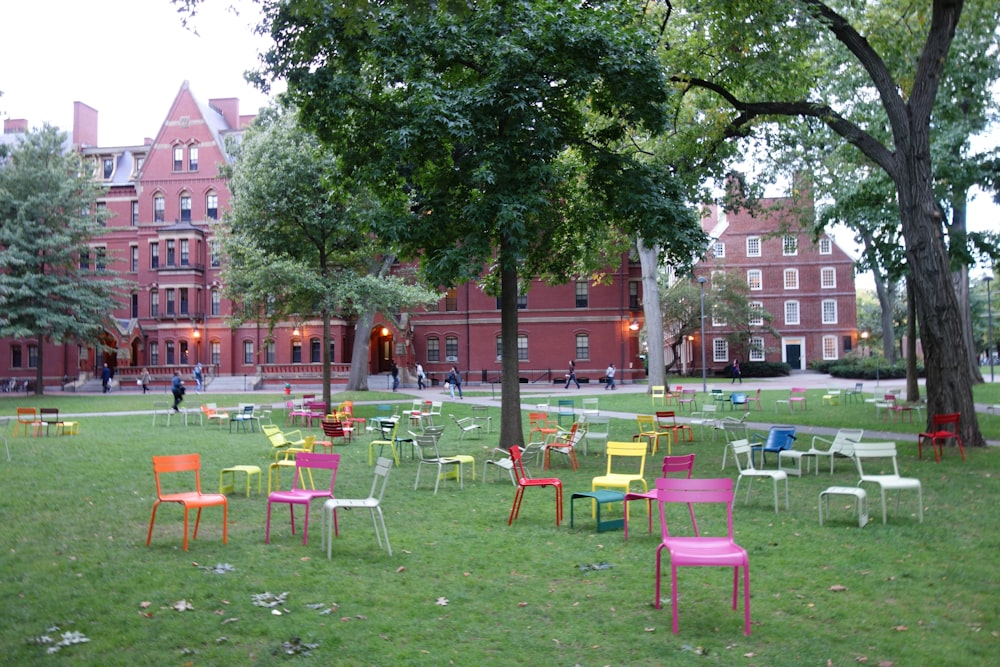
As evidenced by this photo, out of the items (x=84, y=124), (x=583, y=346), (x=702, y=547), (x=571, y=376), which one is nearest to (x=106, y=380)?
(x=84, y=124)

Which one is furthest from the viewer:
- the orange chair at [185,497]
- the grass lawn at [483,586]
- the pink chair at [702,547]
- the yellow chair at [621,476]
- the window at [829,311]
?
the window at [829,311]

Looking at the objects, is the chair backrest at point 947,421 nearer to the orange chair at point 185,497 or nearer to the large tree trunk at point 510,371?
the large tree trunk at point 510,371

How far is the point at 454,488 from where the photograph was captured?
1196cm

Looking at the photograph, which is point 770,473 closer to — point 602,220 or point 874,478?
point 874,478

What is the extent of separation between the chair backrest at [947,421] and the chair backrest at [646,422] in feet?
18.2

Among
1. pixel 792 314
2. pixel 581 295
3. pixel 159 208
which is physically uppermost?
pixel 159 208

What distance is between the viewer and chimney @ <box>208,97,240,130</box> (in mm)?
58344

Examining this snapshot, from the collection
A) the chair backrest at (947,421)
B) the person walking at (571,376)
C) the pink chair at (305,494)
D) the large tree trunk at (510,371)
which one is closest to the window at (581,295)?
the person walking at (571,376)

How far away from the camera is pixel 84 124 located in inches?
2399

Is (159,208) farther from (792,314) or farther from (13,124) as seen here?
(792,314)

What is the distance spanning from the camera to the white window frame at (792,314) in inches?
2276

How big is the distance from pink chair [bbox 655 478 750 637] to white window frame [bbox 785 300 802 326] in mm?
55401

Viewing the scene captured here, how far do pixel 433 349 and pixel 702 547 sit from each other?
151ft

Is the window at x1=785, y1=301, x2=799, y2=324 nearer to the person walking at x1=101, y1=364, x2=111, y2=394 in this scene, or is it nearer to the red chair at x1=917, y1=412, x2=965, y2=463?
the red chair at x1=917, y1=412, x2=965, y2=463
